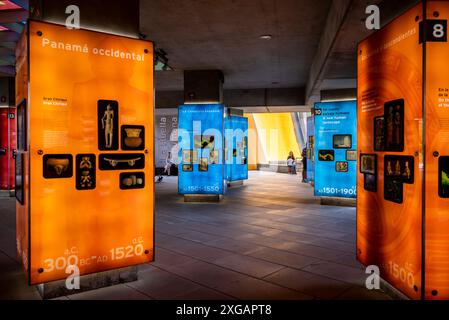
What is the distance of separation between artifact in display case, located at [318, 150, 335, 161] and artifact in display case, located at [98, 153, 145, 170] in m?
7.17

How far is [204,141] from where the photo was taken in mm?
11297

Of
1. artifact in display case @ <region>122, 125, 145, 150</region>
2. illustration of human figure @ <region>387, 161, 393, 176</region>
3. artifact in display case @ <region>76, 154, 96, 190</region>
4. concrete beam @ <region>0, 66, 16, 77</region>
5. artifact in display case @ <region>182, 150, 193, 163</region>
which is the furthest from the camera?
concrete beam @ <region>0, 66, 16, 77</region>

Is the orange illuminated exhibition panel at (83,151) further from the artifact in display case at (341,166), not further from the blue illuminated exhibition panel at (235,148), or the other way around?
the blue illuminated exhibition panel at (235,148)

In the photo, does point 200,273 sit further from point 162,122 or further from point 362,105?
point 162,122

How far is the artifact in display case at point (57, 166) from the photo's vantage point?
12.8 ft

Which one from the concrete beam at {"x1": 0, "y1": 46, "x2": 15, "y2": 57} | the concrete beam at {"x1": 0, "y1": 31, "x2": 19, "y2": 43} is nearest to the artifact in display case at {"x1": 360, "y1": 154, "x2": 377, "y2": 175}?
the concrete beam at {"x1": 0, "y1": 31, "x2": 19, "y2": 43}

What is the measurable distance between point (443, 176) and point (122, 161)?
3293mm

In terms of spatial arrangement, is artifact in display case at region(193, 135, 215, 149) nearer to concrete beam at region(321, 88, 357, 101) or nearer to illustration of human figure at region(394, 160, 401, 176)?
concrete beam at region(321, 88, 357, 101)

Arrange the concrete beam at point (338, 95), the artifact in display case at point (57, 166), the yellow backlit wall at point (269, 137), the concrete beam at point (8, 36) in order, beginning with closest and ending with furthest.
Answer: the artifact in display case at point (57, 166), the concrete beam at point (8, 36), the concrete beam at point (338, 95), the yellow backlit wall at point (269, 137)

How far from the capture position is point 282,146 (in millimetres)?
30375

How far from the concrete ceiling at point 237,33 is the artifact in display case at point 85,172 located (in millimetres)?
3742

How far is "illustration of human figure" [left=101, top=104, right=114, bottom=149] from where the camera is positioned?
Answer: 426cm

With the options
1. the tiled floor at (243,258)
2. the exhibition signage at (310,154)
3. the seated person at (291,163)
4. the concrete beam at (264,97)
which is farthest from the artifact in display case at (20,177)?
the seated person at (291,163)
